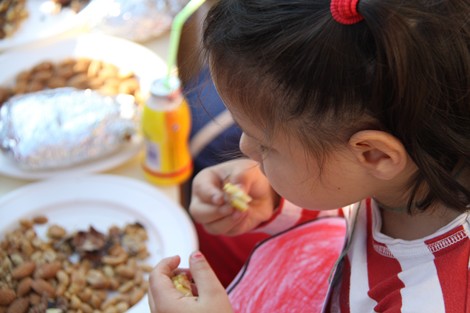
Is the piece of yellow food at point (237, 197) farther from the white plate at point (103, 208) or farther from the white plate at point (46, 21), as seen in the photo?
the white plate at point (46, 21)

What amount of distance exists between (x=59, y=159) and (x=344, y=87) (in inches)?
25.3

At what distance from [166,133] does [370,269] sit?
1.41ft

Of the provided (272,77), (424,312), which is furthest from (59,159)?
(424,312)

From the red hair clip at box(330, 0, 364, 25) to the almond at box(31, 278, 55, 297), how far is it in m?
0.60

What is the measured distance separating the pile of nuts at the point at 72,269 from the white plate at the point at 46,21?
0.48 m

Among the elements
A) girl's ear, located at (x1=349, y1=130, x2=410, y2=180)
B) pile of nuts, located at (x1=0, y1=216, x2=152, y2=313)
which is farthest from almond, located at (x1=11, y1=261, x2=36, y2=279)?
girl's ear, located at (x1=349, y1=130, x2=410, y2=180)

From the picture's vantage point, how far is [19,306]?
92 cm

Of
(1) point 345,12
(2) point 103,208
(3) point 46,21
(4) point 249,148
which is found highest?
(1) point 345,12

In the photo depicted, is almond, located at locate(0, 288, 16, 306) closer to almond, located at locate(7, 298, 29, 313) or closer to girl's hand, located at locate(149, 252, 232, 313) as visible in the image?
almond, located at locate(7, 298, 29, 313)

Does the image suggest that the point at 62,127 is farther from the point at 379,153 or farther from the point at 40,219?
the point at 379,153

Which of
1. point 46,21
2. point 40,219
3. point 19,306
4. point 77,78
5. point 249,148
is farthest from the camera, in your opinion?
point 46,21

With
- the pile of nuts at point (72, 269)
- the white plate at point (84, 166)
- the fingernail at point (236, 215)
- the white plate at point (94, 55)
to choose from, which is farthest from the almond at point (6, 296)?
the white plate at point (94, 55)

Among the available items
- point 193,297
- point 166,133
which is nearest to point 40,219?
point 166,133

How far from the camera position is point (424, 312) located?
0.70m
